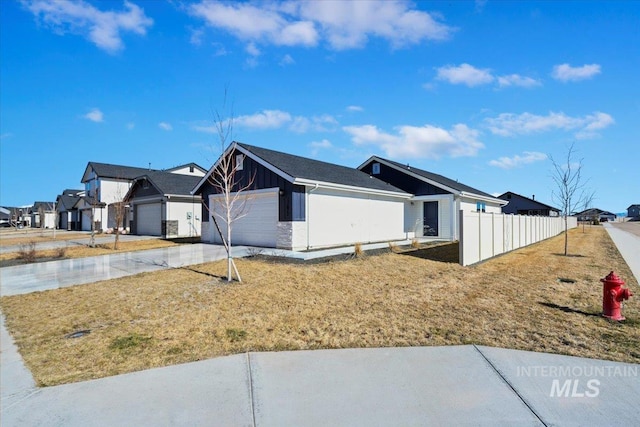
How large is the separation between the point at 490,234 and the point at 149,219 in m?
23.0

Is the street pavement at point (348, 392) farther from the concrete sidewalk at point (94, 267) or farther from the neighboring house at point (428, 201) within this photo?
the neighboring house at point (428, 201)

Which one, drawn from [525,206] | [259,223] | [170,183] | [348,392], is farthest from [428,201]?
[525,206]

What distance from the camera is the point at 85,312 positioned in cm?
640

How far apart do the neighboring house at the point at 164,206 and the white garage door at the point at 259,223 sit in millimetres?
9369

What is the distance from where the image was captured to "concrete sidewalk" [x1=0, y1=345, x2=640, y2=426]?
310 centimetres

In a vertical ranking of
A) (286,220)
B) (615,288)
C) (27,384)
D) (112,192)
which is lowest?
(27,384)

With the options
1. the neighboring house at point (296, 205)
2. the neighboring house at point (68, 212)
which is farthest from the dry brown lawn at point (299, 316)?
the neighboring house at point (68, 212)

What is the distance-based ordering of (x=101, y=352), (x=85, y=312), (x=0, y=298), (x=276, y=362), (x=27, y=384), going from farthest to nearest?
(x=0, y=298) → (x=85, y=312) → (x=101, y=352) → (x=276, y=362) → (x=27, y=384)

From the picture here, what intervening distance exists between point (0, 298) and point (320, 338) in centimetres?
726

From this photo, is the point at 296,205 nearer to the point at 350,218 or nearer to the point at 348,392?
the point at 350,218

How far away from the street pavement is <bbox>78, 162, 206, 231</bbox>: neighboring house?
33843mm

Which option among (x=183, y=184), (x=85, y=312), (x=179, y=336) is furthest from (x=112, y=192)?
(x=179, y=336)

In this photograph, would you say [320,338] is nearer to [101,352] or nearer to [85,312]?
[101,352]

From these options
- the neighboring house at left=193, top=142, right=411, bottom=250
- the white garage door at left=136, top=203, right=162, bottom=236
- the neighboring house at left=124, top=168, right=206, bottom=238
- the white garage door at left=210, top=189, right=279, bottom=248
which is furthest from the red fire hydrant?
the white garage door at left=136, top=203, right=162, bottom=236
